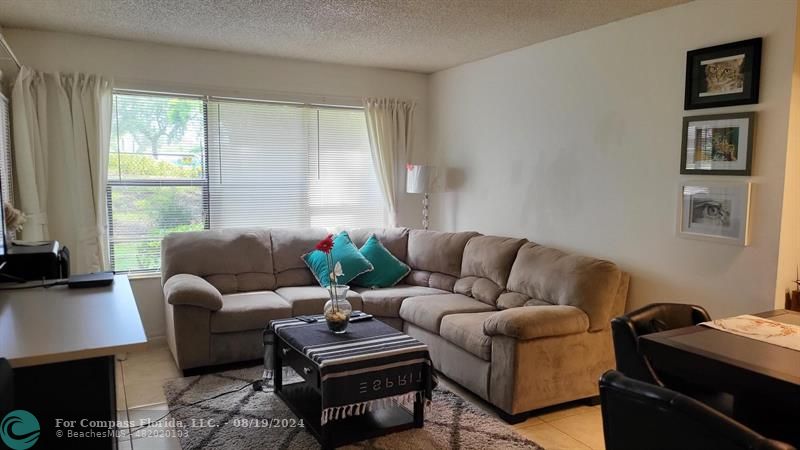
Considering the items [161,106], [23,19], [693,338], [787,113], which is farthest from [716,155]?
[23,19]

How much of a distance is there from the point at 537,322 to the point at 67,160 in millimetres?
3711

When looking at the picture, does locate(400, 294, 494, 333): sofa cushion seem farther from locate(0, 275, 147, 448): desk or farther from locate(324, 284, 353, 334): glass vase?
locate(0, 275, 147, 448): desk

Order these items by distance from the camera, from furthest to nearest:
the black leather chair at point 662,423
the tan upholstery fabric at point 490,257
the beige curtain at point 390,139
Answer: the beige curtain at point 390,139
the tan upholstery fabric at point 490,257
the black leather chair at point 662,423

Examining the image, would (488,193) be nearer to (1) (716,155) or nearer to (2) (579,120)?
(2) (579,120)

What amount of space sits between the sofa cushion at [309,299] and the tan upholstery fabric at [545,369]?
1.40 metres

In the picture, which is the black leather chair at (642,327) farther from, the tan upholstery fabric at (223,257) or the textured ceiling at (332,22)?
the tan upholstery fabric at (223,257)

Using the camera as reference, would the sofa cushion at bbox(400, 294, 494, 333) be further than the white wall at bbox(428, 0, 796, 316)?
Yes

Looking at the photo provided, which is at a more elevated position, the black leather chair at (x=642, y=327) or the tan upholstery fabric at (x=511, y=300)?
the black leather chair at (x=642, y=327)

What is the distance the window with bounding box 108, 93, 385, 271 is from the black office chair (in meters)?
3.34

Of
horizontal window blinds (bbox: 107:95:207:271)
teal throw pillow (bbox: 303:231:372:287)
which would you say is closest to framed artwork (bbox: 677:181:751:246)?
teal throw pillow (bbox: 303:231:372:287)

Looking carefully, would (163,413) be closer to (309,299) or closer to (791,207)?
(309,299)

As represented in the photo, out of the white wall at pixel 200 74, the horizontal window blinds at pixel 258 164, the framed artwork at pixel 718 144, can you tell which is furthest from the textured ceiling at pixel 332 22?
the framed artwork at pixel 718 144

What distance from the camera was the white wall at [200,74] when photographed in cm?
416

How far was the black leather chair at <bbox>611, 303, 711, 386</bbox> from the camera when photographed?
215 cm
